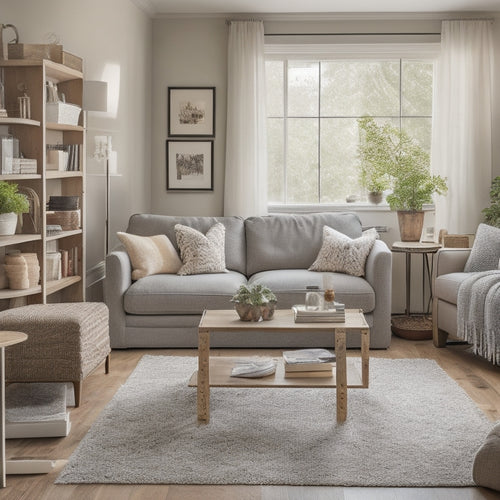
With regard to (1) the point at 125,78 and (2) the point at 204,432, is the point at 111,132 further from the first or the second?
(2) the point at 204,432

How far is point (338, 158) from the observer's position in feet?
22.5

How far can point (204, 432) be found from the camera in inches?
136

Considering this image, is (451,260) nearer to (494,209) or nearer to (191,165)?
(494,209)

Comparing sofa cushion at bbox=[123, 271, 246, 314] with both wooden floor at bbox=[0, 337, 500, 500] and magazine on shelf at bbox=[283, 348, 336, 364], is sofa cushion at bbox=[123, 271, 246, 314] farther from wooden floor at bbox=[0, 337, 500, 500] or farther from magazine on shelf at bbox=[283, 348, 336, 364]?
magazine on shelf at bbox=[283, 348, 336, 364]

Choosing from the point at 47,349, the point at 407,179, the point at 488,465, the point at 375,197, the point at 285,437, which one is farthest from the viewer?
the point at 375,197

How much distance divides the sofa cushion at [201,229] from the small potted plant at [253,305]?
6.98 feet

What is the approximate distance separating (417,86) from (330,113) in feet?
2.66

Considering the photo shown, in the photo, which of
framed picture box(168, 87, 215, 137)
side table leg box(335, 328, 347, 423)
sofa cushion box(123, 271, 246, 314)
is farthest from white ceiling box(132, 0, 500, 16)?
side table leg box(335, 328, 347, 423)

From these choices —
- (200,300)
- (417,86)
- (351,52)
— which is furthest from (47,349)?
(417,86)

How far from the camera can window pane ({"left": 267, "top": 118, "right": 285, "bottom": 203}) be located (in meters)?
6.84

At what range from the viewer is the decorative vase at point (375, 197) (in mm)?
6648

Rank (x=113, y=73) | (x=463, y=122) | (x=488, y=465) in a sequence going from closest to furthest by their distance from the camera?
(x=488, y=465) → (x=113, y=73) → (x=463, y=122)

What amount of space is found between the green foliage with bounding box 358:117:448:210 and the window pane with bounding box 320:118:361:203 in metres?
0.15

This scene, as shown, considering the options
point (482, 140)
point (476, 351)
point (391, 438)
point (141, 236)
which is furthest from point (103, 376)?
point (482, 140)
